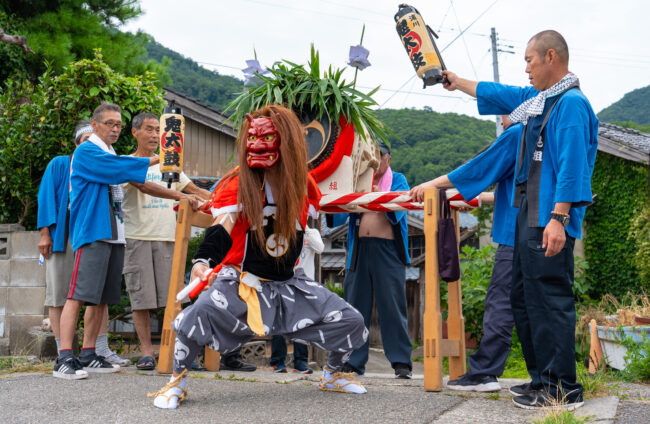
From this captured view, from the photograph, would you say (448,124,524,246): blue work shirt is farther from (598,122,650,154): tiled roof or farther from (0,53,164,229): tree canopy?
(598,122,650,154): tiled roof

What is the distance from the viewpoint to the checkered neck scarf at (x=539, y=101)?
3197 millimetres

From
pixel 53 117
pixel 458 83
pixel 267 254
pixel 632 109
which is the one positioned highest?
pixel 632 109

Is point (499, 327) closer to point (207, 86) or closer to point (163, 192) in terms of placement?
point (163, 192)

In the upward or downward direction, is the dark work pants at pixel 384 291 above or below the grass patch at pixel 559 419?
above

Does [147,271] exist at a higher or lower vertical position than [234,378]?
higher

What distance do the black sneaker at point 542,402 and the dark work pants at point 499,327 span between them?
57cm

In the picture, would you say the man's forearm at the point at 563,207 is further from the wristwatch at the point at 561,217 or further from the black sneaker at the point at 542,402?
the black sneaker at the point at 542,402

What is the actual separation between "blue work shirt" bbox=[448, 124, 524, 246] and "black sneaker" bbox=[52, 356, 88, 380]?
2.89m

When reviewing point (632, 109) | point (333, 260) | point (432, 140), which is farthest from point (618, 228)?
point (632, 109)

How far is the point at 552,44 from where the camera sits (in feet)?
10.5

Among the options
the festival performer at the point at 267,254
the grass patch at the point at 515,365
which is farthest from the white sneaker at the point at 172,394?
the grass patch at the point at 515,365

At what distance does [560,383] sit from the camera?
307cm

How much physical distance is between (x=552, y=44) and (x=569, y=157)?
2.15 feet

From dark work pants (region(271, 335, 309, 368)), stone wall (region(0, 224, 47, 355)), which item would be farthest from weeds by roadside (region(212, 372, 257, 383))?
stone wall (region(0, 224, 47, 355))
